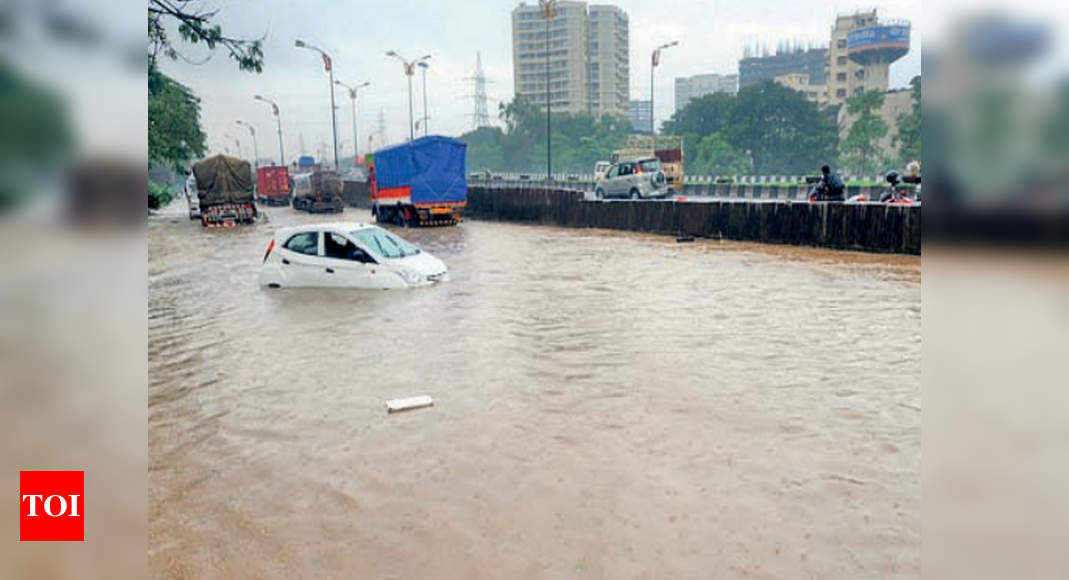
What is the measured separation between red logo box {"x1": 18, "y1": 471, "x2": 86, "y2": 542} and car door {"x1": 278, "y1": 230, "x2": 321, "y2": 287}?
13.1 metres

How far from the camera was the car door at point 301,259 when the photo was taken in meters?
14.6

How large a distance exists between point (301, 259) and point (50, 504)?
13.5 metres

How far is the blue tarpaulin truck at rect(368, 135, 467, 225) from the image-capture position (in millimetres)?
29953

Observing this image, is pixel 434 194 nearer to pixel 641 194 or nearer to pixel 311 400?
pixel 641 194

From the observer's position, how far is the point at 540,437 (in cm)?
669

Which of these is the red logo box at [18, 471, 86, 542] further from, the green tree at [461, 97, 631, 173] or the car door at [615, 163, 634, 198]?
the green tree at [461, 97, 631, 173]

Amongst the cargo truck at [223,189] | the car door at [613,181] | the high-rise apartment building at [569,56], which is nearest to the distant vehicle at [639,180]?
the car door at [613,181]

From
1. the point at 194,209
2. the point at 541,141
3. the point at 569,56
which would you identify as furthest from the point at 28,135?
the point at 569,56

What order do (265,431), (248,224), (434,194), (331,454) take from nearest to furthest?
(331,454) → (265,431) → (434,194) → (248,224)

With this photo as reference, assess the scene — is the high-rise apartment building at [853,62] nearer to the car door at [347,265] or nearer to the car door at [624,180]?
the car door at [624,180]

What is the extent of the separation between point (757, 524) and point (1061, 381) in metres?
3.32

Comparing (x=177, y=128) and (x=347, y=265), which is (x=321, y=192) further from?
(x=347, y=265)

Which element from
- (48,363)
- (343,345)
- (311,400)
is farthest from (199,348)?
(48,363)

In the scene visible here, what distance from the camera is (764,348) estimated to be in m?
9.78
